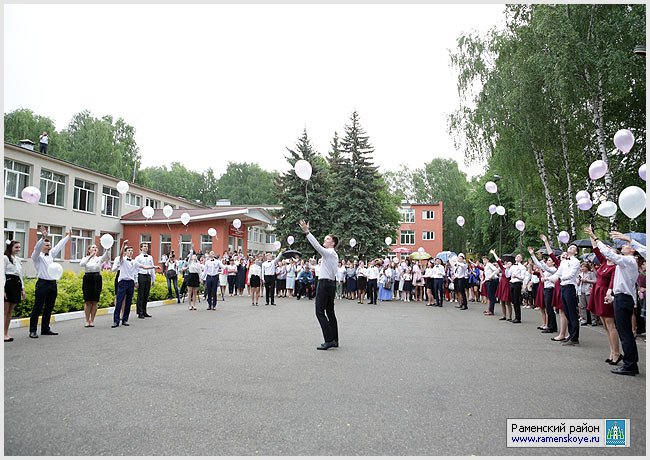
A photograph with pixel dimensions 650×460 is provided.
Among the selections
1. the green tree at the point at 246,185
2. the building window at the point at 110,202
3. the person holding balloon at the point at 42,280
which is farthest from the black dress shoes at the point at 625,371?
the green tree at the point at 246,185

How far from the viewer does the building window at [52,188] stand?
94.6ft

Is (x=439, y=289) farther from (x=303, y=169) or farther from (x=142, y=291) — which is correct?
(x=142, y=291)

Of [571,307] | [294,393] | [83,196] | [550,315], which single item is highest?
[83,196]

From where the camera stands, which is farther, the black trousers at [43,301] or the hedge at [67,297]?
the hedge at [67,297]

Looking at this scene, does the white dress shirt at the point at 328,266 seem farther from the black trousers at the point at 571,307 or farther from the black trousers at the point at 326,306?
the black trousers at the point at 571,307

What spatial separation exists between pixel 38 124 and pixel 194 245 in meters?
23.8

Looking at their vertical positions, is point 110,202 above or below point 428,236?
above

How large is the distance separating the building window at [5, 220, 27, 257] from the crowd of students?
1284 centimetres

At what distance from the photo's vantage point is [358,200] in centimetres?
3475

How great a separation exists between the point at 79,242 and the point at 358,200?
20.2m

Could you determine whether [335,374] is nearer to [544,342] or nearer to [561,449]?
[561,449]

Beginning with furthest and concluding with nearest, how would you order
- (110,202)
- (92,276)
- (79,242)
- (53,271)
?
(110,202) < (79,242) < (92,276) < (53,271)

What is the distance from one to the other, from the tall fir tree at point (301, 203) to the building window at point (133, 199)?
41.4 feet

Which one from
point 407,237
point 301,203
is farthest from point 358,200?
point 407,237
